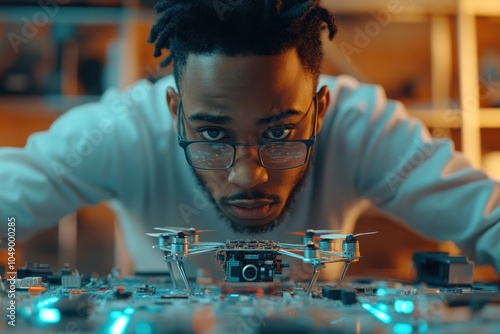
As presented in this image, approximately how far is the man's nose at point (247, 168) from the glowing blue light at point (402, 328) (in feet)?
1.44

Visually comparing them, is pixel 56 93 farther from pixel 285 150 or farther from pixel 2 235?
pixel 285 150

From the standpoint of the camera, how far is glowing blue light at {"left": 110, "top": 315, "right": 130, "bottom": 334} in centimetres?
86

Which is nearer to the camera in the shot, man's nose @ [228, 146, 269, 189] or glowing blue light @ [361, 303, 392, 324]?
glowing blue light @ [361, 303, 392, 324]

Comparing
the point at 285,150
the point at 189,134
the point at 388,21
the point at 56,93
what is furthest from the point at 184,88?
the point at 388,21

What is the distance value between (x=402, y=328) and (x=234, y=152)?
49 cm

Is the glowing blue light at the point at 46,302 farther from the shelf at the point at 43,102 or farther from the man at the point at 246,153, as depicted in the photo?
the shelf at the point at 43,102

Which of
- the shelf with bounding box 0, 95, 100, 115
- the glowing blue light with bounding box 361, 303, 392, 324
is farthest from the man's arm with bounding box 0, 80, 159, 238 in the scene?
the shelf with bounding box 0, 95, 100, 115

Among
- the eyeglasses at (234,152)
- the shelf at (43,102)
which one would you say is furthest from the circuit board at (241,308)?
the shelf at (43,102)

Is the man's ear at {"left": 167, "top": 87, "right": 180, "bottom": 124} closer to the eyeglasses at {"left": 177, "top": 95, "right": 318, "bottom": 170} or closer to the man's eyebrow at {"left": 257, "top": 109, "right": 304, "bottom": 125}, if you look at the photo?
the eyeglasses at {"left": 177, "top": 95, "right": 318, "bottom": 170}

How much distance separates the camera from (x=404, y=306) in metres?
1.07

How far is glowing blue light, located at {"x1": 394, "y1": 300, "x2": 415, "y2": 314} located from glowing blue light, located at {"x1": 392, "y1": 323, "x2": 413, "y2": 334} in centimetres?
10

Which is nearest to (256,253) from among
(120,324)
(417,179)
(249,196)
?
(249,196)

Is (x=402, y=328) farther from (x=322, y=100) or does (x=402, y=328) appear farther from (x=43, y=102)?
(x=43, y=102)

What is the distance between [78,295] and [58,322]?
0.24 meters
